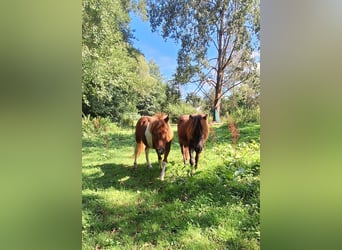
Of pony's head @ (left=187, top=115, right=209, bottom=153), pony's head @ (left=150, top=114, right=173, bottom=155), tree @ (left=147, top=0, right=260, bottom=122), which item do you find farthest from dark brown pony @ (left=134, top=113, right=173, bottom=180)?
tree @ (left=147, top=0, right=260, bottom=122)

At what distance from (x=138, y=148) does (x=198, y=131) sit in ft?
1.28

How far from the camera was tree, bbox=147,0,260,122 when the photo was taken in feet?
5.97

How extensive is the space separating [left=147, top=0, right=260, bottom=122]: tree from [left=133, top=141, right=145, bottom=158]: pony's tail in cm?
46

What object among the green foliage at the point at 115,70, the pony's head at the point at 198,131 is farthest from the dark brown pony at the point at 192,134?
the green foliage at the point at 115,70

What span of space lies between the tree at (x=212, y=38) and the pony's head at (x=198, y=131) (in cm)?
8

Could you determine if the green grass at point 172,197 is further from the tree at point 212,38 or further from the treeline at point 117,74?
the tree at point 212,38

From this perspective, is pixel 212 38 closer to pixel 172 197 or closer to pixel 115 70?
pixel 115 70

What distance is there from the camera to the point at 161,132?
6.19 ft

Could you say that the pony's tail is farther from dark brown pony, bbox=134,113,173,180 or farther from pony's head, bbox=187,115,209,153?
pony's head, bbox=187,115,209,153

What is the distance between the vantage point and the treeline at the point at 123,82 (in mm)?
1800
